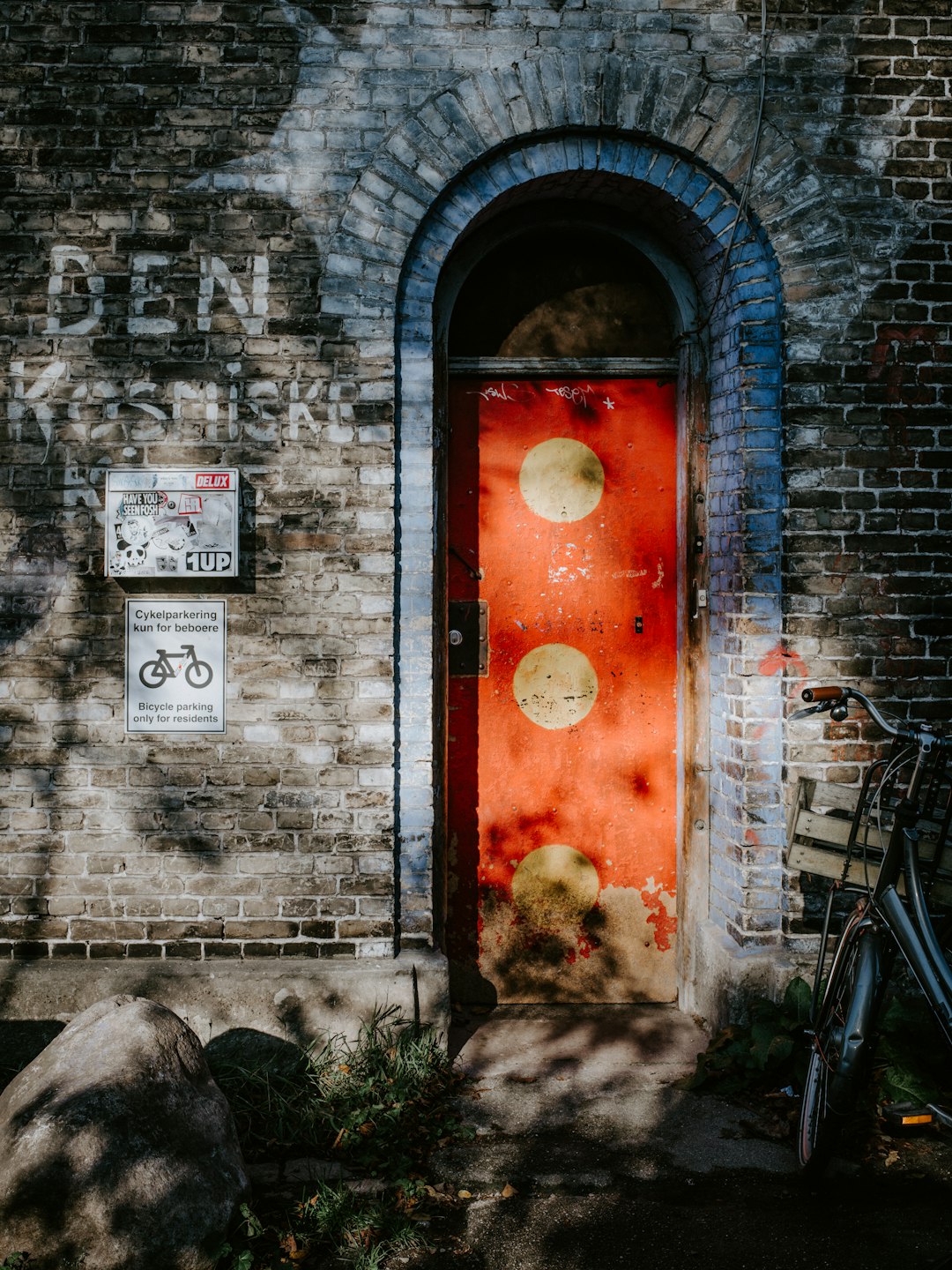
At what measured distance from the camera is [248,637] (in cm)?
385

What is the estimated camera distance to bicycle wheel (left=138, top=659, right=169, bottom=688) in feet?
12.6

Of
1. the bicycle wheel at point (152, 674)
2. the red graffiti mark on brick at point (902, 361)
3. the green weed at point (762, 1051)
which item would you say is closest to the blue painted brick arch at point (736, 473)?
the green weed at point (762, 1051)

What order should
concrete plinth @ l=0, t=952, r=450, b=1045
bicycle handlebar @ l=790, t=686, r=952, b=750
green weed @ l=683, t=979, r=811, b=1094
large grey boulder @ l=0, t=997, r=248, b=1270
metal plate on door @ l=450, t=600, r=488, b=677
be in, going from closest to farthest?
large grey boulder @ l=0, t=997, r=248, b=1270, bicycle handlebar @ l=790, t=686, r=952, b=750, green weed @ l=683, t=979, r=811, b=1094, concrete plinth @ l=0, t=952, r=450, b=1045, metal plate on door @ l=450, t=600, r=488, b=677

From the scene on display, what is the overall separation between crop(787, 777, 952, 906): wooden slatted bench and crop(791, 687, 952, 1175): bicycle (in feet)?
0.35

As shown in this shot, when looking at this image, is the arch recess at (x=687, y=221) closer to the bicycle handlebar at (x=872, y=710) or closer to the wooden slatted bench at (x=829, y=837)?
the wooden slatted bench at (x=829, y=837)

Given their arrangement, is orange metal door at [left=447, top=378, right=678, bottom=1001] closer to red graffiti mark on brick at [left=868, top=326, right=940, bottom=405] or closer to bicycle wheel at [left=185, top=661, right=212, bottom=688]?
red graffiti mark on brick at [left=868, top=326, right=940, bottom=405]

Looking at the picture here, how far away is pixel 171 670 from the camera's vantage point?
3854 millimetres

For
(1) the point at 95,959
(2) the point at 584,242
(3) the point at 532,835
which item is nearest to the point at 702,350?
(2) the point at 584,242

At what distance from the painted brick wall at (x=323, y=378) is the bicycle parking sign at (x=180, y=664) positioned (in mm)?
74

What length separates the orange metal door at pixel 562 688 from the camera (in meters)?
4.35

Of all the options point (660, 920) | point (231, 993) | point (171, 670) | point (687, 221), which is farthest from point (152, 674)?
point (687, 221)

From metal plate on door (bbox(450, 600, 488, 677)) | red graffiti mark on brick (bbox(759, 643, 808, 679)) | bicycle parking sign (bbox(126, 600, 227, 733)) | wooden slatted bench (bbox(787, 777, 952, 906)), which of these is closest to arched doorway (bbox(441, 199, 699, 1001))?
metal plate on door (bbox(450, 600, 488, 677))

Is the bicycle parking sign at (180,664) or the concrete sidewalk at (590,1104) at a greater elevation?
the bicycle parking sign at (180,664)

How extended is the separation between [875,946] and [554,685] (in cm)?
183
